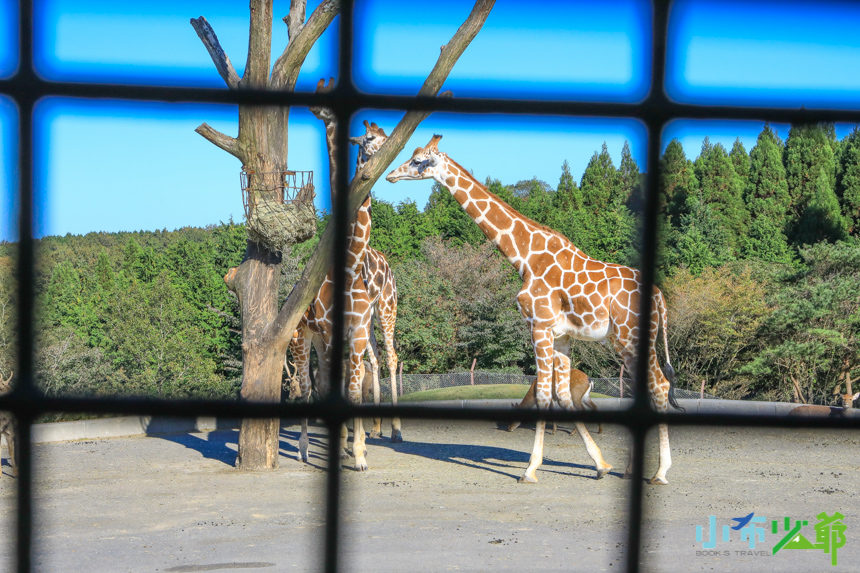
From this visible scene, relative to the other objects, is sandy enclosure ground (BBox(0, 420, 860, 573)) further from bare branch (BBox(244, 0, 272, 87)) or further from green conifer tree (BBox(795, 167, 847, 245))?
green conifer tree (BBox(795, 167, 847, 245))

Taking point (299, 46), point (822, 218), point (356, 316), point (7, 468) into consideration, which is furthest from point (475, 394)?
point (299, 46)

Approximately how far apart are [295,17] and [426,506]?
320 cm

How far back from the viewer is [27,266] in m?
1.25

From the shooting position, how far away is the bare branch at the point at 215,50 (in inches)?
236

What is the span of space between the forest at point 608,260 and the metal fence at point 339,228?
10.4 m

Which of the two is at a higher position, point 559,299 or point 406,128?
point 406,128

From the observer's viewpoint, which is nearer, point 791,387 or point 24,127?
point 24,127

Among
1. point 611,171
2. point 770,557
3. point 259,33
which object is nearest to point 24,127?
point 770,557

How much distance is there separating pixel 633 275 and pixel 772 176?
11132mm

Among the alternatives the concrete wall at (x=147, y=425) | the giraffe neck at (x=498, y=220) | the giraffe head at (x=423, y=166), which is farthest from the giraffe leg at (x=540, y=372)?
the concrete wall at (x=147, y=425)

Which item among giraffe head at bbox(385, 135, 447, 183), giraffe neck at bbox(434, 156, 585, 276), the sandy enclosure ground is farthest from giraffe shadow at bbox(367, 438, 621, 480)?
giraffe head at bbox(385, 135, 447, 183)

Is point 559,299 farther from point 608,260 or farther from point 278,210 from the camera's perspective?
point 608,260

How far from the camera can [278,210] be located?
582cm

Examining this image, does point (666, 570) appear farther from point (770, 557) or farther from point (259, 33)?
point (259, 33)
